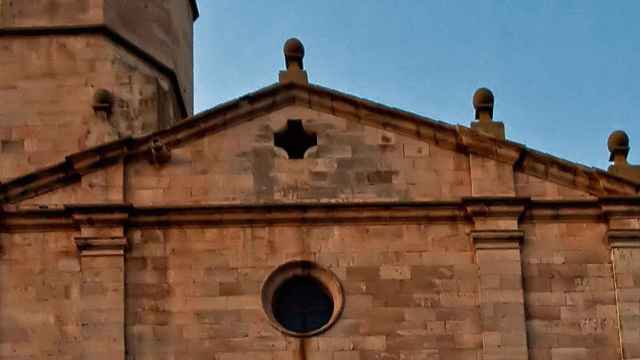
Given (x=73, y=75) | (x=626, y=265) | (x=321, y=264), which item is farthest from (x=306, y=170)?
(x=73, y=75)

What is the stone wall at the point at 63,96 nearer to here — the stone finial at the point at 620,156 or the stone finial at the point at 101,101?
the stone finial at the point at 101,101

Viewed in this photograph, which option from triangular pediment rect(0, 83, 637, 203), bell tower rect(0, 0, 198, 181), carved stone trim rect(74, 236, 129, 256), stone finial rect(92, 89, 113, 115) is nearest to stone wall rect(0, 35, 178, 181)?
bell tower rect(0, 0, 198, 181)

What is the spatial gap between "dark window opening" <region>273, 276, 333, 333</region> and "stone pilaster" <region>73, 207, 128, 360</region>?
89.1 inches

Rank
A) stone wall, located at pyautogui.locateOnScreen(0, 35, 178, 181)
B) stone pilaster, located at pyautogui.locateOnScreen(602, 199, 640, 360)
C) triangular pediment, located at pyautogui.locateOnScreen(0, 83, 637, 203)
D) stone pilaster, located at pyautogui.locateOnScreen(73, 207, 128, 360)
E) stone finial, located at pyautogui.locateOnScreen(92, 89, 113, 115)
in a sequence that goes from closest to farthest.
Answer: stone pilaster, located at pyautogui.locateOnScreen(73, 207, 128, 360) → stone pilaster, located at pyautogui.locateOnScreen(602, 199, 640, 360) → triangular pediment, located at pyautogui.locateOnScreen(0, 83, 637, 203) → stone finial, located at pyautogui.locateOnScreen(92, 89, 113, 115) → stone wall, located at pyautogui.locateOnScreen(0, 35, 178, 181)

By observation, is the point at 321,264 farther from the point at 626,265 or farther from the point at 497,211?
the point at 626,265

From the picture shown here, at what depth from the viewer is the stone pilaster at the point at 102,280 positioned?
2995cm

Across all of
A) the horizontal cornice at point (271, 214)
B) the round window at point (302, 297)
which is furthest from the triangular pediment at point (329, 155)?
the round window at point (302, 297)

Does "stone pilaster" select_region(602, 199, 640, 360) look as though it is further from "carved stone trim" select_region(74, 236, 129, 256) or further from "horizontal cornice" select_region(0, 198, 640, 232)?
"carved stone trim" select_region(74, 236, 129, 256)

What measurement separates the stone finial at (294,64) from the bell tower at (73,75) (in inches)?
132

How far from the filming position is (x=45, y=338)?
29969mm

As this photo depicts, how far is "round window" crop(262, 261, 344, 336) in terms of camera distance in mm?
30359

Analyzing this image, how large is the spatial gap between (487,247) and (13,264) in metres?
6.82

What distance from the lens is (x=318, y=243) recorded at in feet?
101

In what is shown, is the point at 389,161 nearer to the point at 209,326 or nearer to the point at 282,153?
the point at 282,153
